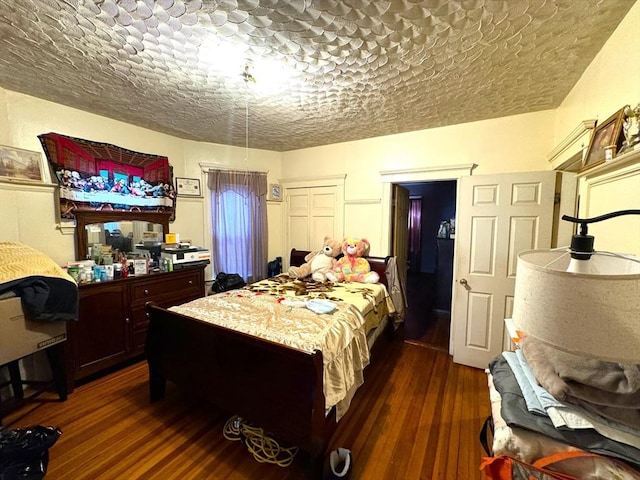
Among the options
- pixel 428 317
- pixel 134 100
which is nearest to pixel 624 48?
pixel 134 100

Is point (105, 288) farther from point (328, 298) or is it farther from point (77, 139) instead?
point (328, 298)

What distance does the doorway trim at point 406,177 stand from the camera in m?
2.98

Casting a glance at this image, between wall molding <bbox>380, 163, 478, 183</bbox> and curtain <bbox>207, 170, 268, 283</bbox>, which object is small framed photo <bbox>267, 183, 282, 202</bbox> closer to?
curtain <bbox>207, 170, 268, 283</bbox>

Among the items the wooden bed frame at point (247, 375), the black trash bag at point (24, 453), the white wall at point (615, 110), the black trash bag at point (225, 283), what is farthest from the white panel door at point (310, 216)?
the black trash bag at point (24, 453)

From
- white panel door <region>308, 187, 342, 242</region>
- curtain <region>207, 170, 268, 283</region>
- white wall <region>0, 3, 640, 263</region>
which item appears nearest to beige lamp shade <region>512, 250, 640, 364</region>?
white wall <region>0, 3, 640, 263</region>

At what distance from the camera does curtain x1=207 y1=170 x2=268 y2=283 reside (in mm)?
3713

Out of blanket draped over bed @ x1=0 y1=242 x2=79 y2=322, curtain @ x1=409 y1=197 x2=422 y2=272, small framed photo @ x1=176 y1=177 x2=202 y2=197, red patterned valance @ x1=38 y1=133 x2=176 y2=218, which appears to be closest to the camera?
blanket draped over bed @ x1=0 y1=242 x2=79 y2=322

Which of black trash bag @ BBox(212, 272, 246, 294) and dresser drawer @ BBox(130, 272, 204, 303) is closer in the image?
dresser drawer @ BBox(130, 272, 204, 303)

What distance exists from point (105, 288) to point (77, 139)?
1.46 m

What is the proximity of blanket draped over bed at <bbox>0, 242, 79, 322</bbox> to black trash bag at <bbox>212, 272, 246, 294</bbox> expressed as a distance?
1512 mm

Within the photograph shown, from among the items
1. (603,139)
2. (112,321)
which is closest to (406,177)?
(603,139)

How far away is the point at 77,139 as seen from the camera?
101 inches

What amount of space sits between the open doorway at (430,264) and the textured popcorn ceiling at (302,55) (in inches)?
66.2

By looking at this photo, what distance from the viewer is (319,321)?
201 centimetres
